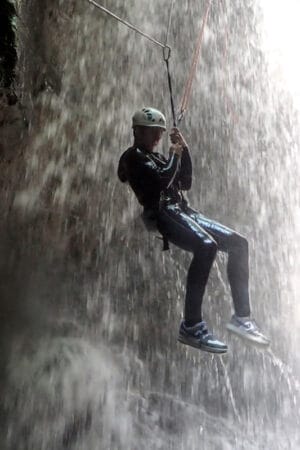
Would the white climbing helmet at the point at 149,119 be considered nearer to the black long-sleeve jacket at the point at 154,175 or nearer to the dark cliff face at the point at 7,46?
the black long-sleeve jacket at the point at 154,175

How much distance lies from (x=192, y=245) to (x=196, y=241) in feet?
0.10

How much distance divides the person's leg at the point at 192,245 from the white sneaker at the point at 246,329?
0.96 ft

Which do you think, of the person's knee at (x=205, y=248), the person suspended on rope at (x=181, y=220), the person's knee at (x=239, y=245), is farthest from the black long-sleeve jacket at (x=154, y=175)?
the person's knee at (x=239, y=245)

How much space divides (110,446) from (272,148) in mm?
2982

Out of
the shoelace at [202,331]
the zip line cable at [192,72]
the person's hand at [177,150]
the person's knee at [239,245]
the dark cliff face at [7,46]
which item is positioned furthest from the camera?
the zip line cable at [192,72]

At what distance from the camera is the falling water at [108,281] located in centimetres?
329

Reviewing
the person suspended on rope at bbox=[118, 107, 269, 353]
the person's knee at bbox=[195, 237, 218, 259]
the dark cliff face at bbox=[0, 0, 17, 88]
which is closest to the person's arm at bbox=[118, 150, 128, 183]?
the person suspended on rope at bbox=[118, 107, 269, 353]

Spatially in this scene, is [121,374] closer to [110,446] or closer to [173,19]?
[110,446]

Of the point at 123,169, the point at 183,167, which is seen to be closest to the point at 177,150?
the point at 183,167

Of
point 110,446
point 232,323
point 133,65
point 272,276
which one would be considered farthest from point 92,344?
point 133,65

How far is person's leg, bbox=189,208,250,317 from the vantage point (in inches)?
124

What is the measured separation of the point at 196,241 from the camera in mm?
2959

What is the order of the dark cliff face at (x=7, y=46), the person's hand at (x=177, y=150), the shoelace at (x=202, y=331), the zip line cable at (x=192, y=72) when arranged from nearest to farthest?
the shoelace at (x=202, y=331) → the person's hand at (x=177, y=150) → the dark cliff face at (x=7, y=46) → the zip line cable at (x=192, y=72)

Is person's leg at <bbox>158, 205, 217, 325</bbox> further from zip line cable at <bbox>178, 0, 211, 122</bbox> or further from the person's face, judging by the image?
zip line cable at <bbox>178, 0, 211, 122</bbox>
